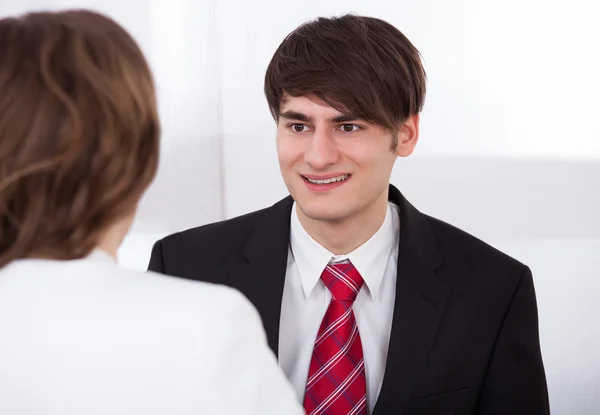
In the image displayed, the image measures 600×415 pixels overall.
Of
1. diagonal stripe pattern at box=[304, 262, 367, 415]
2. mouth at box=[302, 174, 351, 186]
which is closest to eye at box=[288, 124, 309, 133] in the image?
mouth at box=[302, 174, 351, 186]

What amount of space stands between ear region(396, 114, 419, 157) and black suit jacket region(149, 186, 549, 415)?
0.15m

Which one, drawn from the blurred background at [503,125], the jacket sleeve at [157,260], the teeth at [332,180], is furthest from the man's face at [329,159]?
the blurred background at [503,125]

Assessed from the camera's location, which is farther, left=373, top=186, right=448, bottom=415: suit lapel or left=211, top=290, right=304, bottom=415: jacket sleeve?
left=373, top=186, right=448, bottom=415: suit lapel

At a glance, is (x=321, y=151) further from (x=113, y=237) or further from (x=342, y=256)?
(x=113, y=237)

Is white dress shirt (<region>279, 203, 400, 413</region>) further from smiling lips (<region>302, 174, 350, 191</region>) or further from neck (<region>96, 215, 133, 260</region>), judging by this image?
neck (<region>96, 215, 133, 260</region>)

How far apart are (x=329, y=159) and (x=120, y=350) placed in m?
1.04

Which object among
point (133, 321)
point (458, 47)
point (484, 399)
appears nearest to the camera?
point (133, 321)

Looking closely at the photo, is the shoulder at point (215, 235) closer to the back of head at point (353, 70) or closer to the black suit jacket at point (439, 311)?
the black suit jacket at point (439, 311)

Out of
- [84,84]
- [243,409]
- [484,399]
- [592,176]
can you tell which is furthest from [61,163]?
[592,176]

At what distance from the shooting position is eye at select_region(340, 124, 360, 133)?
1893 millimetres

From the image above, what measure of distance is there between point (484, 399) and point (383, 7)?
164cm

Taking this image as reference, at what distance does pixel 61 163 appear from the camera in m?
0.90

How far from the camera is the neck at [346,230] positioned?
6.19 feet

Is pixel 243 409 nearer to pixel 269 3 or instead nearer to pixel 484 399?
pixel 484 399
